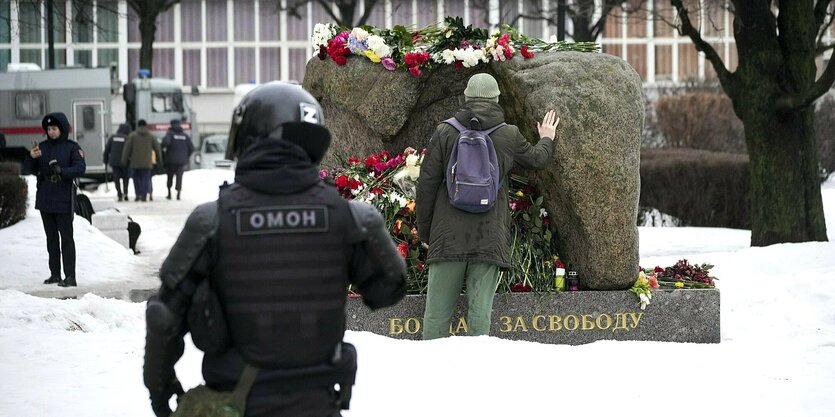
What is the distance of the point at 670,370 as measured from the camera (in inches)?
305

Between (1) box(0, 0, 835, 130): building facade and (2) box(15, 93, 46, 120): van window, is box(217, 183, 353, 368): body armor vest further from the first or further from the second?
(1) box(0, 0, 835, 130): building facade

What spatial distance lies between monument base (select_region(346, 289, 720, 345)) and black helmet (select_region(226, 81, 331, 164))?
5.08 meters

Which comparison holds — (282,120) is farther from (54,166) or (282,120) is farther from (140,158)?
(140,158)

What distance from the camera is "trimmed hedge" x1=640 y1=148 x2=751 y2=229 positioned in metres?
19.8

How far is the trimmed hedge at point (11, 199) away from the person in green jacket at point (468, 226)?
31.8 feet

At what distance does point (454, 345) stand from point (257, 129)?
403cm

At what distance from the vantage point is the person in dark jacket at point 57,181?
42.5 ft

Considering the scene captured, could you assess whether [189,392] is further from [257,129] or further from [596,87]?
[596,87]

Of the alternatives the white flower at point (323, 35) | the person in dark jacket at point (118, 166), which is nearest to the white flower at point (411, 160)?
the white flower at point (323, 35)

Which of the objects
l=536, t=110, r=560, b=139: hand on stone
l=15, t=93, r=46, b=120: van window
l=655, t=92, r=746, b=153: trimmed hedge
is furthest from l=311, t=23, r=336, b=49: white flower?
l=15, t=93, r=46, b=120: van window

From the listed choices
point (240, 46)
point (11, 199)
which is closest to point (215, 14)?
point (240, 46)

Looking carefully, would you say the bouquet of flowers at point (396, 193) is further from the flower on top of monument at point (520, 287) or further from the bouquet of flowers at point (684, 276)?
the bouquet of flowers at point (684, 276)

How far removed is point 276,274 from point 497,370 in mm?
3910

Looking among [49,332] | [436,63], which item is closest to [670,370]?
[436,63]
